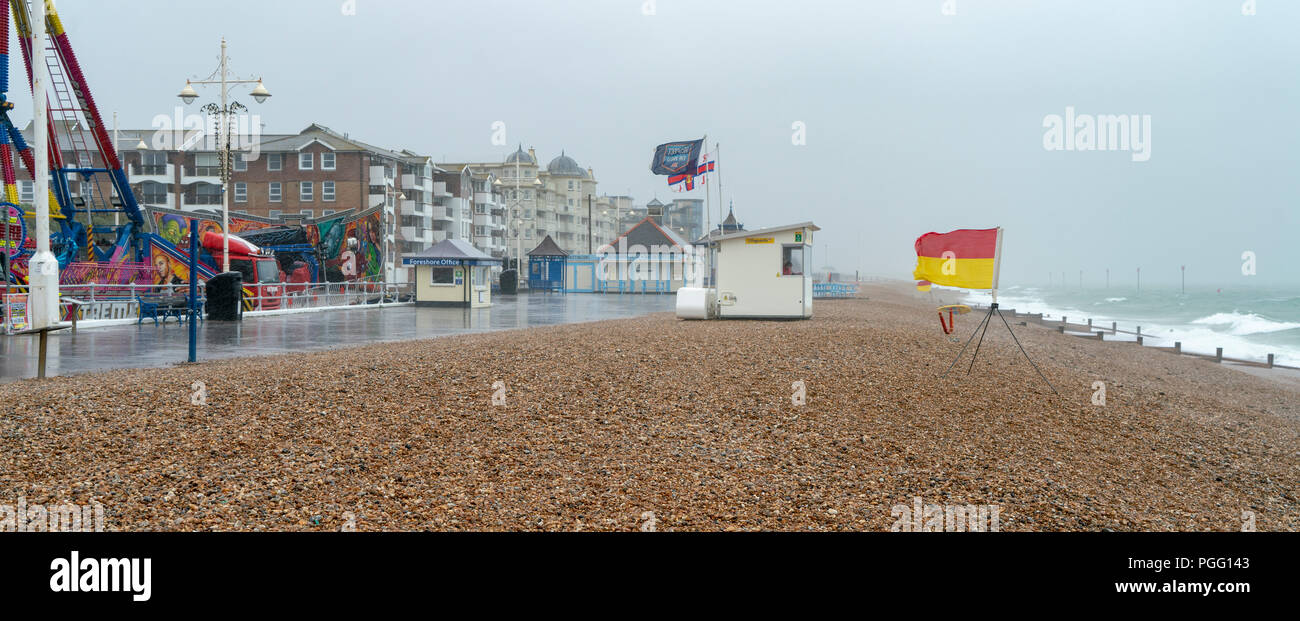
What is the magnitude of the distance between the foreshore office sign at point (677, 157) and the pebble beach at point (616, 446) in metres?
15.4

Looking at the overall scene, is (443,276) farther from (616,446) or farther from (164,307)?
(616,446)

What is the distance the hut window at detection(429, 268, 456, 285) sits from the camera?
37.5 m

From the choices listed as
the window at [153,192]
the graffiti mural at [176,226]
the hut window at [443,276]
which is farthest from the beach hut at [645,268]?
the window at [153,192]

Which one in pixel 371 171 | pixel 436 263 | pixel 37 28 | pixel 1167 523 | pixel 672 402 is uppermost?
pixel 371 171

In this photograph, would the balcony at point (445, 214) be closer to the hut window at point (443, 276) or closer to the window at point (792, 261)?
the hut window at point (443, 276)

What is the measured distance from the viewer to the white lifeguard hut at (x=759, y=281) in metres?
24.5

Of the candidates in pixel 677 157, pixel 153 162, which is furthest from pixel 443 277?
pixel 153 162

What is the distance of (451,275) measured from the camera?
37719 millimetres

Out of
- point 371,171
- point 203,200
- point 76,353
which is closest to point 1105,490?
point 76,353

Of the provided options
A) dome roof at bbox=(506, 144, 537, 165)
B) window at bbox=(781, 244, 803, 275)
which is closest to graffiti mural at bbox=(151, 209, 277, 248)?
window at bbox=(781, 244, 803, 275)

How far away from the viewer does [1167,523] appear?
24.4 ft

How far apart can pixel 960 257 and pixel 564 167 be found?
121 meters
